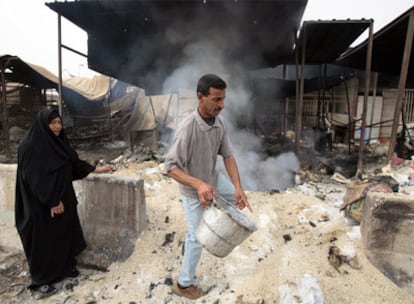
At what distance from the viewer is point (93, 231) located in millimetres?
3049

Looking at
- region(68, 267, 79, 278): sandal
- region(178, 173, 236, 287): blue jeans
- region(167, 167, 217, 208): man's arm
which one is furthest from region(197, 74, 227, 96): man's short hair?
region(68, 267, 79, 278): sandal

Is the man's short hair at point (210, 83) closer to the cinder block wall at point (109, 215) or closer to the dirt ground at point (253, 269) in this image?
the cinder block wall at point (109, 215)

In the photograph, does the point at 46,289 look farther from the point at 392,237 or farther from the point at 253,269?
the point at 392,237

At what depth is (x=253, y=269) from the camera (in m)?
2.54

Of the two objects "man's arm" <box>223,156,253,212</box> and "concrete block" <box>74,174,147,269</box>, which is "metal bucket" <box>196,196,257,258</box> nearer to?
"man's arm" <box>223,156,253,212</box>

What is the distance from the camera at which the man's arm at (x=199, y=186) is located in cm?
169

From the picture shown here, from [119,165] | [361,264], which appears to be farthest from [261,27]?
[361,264]

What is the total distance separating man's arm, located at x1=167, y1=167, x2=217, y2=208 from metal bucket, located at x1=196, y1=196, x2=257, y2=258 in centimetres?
10

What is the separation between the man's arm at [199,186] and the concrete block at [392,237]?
1.58 meters

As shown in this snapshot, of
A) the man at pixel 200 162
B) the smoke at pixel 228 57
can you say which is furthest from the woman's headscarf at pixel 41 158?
the smoke at pixel 228 57

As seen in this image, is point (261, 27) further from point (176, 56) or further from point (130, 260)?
point (130, 260)

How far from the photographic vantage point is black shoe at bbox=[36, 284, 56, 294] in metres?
2.50

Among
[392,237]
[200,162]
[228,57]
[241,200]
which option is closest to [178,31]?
[228,57]

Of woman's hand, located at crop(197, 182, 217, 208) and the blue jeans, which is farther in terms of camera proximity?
the blue jeans
